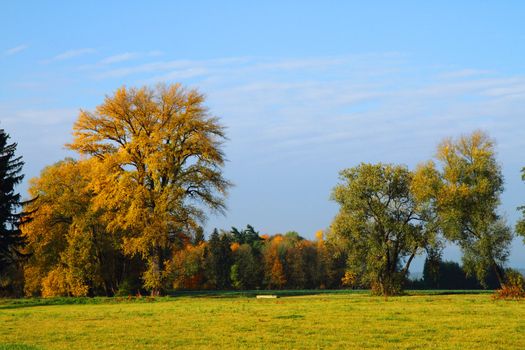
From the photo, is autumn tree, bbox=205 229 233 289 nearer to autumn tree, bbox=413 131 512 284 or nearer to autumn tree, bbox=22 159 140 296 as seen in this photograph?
autumn tree, bbox=22 159 140 296

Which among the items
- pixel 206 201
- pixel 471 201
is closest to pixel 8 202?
pixel 206 201

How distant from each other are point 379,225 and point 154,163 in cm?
1952

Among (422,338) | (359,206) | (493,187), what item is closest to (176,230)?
(359,206)

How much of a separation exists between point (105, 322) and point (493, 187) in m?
39.7

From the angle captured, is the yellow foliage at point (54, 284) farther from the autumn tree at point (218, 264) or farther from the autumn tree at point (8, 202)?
the autumn tree at point (218, 264)

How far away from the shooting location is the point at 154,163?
52.8m

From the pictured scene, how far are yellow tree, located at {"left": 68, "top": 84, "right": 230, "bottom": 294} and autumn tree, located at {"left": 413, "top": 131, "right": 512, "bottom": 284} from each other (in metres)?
18.2

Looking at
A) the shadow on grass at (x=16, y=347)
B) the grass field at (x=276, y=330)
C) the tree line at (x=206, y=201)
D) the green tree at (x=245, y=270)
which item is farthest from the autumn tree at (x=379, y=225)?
the green tree at (x=245, y=270)

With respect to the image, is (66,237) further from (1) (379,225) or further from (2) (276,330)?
(2) (276,330)

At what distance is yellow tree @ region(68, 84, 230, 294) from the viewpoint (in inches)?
2100

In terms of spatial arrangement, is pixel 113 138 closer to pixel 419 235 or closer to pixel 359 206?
pixel 359 206

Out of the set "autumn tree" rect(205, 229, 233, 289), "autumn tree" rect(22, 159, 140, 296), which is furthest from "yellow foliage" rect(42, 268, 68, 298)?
"autumn tree" rect(205, 229, 233, 289)

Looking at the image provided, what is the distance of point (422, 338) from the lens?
845 inches

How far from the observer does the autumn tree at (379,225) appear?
53.7 metres
